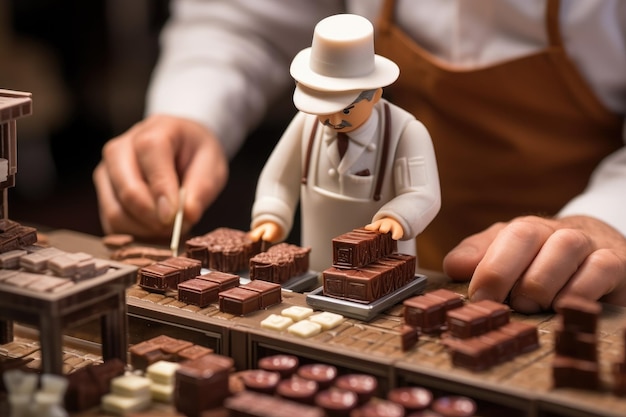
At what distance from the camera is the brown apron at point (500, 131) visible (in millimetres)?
1978

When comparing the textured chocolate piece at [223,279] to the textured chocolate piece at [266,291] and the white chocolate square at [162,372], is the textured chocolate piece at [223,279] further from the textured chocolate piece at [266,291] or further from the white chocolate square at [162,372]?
the white chocolate square at [162,372]

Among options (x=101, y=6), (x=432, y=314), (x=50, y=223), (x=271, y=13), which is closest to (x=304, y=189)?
(x=432, y=314)

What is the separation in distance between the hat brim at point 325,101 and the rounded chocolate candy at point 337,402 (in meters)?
0.44

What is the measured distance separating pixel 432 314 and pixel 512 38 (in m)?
0.82

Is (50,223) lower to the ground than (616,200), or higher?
lower

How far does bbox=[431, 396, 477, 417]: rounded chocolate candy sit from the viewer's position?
45.4 inches

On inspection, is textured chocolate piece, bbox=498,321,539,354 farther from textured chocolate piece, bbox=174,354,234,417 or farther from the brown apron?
the brown apron

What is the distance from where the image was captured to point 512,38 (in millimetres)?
1974

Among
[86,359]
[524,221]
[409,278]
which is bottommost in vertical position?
[86,359]

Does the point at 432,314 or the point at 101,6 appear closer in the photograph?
the point at 432,314

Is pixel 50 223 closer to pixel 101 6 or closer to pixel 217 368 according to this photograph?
pixel 101 6

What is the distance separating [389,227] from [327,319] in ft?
0.62

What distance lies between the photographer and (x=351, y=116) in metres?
1.50

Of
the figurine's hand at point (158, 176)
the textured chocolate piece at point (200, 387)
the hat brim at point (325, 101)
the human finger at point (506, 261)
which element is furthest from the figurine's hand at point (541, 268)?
the figurine's hand at point (158, 176)
